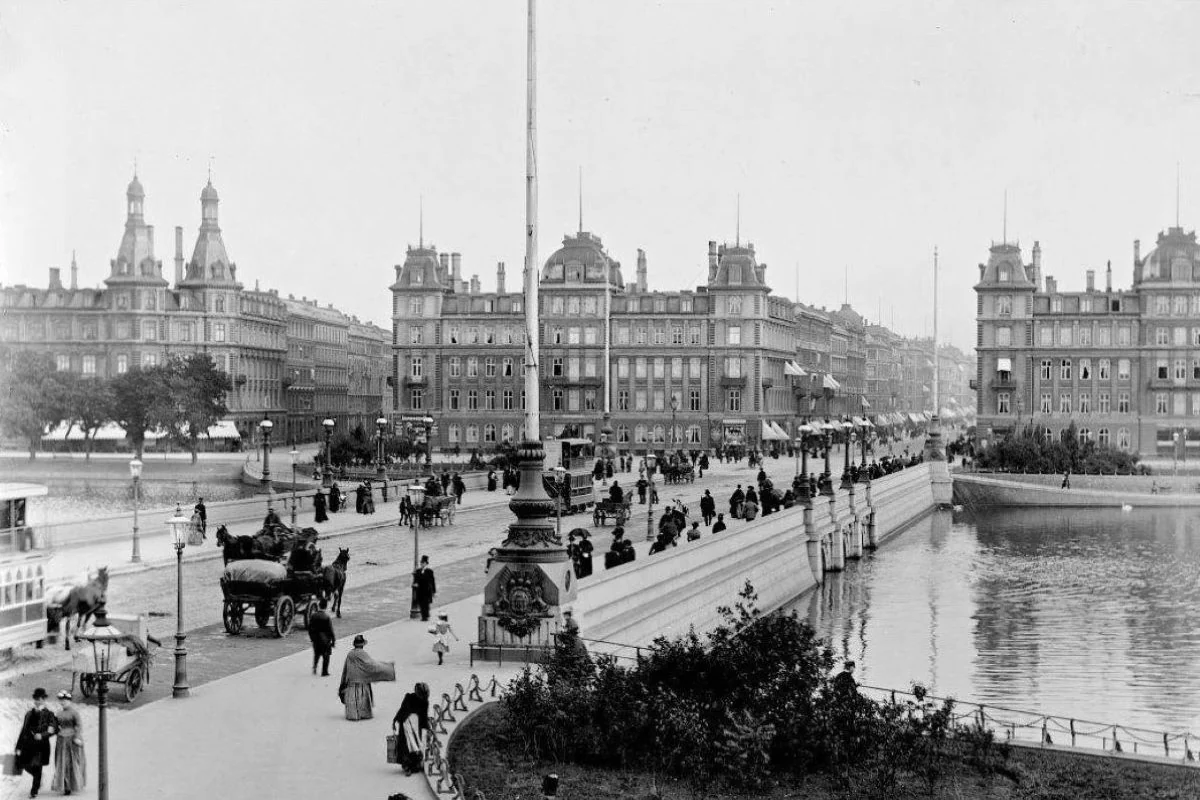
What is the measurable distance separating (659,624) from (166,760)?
50.6 feet

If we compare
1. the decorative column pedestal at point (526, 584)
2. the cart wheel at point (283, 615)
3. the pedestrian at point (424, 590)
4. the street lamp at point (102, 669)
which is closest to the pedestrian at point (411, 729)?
the street lamp at point (102, 669)

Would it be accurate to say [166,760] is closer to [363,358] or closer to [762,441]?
[762,441]

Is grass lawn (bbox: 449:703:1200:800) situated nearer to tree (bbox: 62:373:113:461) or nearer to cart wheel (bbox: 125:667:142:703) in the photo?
cart wheel (bbox: 125:667:142:703)

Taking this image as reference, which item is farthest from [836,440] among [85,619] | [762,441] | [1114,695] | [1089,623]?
[85,619]

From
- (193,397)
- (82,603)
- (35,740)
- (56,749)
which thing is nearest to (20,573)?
(82,603)

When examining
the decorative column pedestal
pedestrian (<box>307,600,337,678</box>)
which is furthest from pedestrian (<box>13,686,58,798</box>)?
the decorative column pedestal

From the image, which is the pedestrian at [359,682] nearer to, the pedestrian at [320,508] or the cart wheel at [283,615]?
the cart wheel at [283,615]

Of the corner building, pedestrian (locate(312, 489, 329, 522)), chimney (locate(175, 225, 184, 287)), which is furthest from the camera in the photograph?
chimney (locate(175, 225, 184, 287))

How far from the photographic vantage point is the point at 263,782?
1591 cm

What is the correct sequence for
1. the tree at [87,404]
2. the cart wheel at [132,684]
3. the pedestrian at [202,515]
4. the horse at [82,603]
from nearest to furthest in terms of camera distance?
the cart wheel at [132,684], the horse at [82,603], the pedestrian at [202,515], the tree at [87,404]

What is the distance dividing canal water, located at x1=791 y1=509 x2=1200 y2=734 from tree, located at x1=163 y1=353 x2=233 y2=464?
44.5m

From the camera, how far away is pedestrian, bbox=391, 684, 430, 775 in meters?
16.5

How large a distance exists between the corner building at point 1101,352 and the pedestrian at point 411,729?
91972 millimetres

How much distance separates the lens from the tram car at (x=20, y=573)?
22.3 meters
